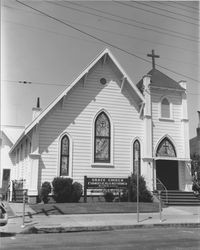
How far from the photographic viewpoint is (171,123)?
2555cm

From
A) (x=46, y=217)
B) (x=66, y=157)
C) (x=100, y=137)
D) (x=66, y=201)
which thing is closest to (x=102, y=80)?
(x=100, y=137)

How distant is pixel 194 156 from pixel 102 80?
12320mm

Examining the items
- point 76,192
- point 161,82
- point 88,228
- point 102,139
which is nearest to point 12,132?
point 102,139

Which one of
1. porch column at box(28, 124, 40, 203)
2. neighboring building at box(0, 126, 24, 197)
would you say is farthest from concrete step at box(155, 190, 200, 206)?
neighboring building at box(0, 126, 24, 197)

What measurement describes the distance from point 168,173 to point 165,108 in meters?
4.67

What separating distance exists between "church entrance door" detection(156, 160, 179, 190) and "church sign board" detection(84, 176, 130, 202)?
350 centimetres

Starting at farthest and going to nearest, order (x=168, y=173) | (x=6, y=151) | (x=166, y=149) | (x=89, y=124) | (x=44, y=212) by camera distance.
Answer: (x=6, y=151) < (x=168, y=173) < (x=166, y=149) < (x=89, y=124) < (x=44, y=212)

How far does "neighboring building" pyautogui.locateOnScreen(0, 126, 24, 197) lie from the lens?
4084 cm

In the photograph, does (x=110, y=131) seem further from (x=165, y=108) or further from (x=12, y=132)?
(x=12, y=132)

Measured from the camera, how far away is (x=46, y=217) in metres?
15.8

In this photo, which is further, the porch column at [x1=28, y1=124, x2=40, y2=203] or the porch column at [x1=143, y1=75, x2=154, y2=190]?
the porch column at [x1=143, y1=75, x2=154, y2=190]

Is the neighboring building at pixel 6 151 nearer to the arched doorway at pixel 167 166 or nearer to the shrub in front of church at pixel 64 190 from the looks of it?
the shrub in front of church at pixel 64 190

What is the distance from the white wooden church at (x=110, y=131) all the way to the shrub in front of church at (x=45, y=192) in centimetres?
42

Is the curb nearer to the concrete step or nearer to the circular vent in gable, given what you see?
the concrete step
